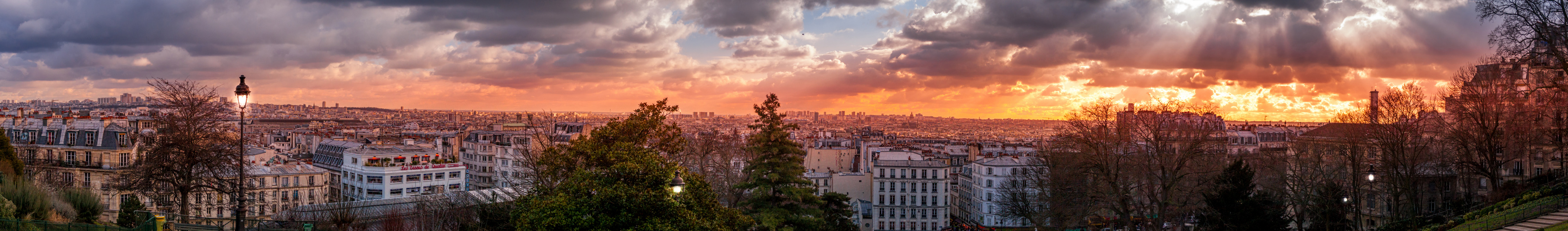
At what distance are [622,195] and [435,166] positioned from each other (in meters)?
39.7

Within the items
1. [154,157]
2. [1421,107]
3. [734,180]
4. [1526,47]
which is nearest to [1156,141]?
[1421,107]

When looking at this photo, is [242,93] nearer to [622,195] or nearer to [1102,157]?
[622,195]

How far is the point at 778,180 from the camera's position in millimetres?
24312

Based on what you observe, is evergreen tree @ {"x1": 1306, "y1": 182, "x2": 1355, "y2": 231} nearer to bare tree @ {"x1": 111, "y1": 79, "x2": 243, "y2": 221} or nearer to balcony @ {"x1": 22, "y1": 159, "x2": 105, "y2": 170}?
bare tree @ {"x1": 111, "y1": 79, "x2": 243, "y2": 221}

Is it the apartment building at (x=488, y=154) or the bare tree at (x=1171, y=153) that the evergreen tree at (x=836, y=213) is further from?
the apartment building at (x=488, y=154)

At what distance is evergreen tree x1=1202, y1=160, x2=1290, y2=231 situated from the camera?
26297mm

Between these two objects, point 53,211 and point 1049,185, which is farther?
point 1049,185

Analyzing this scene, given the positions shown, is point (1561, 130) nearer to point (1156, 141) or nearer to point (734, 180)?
point (1156, 141)

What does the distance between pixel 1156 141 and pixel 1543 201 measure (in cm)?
1069

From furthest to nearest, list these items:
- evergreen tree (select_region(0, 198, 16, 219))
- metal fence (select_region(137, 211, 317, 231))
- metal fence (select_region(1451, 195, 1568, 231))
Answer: metal fence (select_region(1451, 195, 1568, 231)), metal fence (select_region(137, 211, 317, 231)), evergreen tree (select_region(0, 198, 16, 219))

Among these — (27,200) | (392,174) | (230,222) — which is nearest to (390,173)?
(392,174)

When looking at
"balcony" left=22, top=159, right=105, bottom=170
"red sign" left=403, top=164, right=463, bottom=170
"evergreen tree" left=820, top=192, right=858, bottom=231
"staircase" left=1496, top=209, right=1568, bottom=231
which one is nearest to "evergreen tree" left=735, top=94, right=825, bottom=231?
"evergreen tree" left=820, top=192, right=858, bottom=231

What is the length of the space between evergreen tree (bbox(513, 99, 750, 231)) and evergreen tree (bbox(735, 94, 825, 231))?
298 inches

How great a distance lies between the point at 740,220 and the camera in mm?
18234
